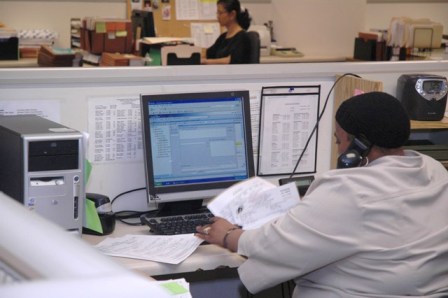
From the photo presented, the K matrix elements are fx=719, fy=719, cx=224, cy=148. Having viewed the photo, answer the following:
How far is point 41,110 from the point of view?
7.72ft

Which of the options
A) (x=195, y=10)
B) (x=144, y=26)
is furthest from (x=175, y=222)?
(x=195, y=10)

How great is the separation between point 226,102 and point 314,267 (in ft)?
2.60

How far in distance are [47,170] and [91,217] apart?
0.90ft

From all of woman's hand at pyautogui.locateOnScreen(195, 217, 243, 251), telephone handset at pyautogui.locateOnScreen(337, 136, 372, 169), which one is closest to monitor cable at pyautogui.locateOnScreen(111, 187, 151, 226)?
woman's hand at pyautogui.locateOnScreen(195, 217, 243, 251)

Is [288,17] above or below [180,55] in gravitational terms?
above

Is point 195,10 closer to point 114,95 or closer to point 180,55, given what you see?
point 180,55

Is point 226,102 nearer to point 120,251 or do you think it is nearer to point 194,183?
point 194,183

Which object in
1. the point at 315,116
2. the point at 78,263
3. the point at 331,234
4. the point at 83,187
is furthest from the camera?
the point at 315,116

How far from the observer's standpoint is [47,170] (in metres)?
1.95

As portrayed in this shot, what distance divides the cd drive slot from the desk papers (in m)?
0.23

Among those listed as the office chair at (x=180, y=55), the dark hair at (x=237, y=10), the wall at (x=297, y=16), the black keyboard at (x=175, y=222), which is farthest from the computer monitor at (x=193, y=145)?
the wall at (x=297, y=16)

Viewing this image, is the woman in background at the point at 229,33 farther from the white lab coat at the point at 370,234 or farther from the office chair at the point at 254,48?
the white lab coat at the point at 370,234

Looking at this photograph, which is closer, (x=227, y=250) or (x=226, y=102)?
(x=227, y=250)

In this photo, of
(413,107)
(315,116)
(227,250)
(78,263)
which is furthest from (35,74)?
(78,263)
